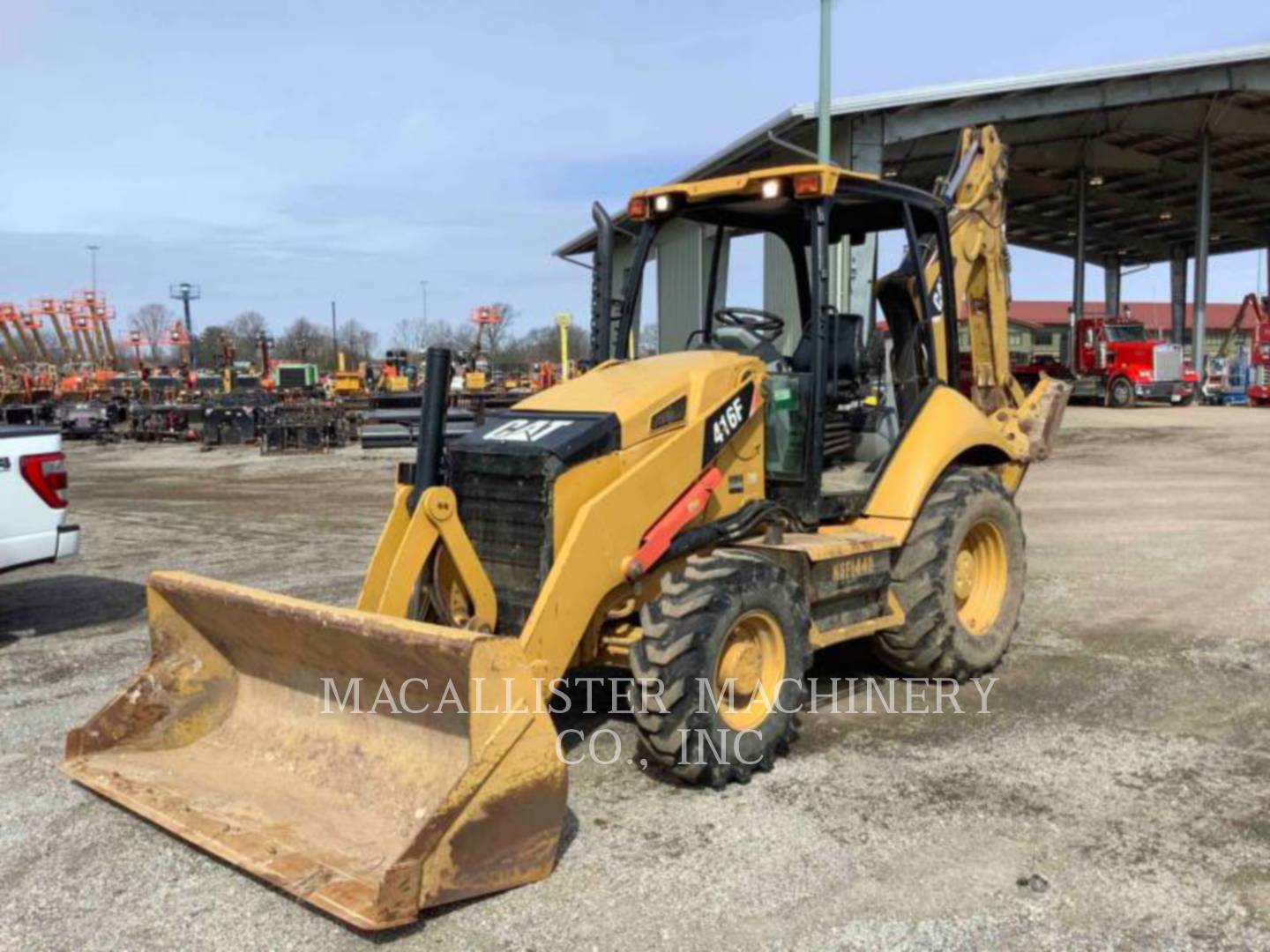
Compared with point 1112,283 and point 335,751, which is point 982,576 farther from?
point 1112,283

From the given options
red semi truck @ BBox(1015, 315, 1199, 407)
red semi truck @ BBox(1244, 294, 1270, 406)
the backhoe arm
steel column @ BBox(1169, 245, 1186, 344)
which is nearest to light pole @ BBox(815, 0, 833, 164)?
the backhoe arm

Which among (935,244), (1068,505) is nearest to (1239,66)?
(1068,505)

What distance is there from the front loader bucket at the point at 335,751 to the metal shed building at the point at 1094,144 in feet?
11.8

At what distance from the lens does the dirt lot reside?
350cm

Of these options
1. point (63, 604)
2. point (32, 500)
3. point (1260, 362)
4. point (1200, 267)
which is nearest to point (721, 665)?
point (32, 500)

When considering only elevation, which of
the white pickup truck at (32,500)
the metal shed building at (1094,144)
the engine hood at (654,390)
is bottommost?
the white pickup truck at (32,500)

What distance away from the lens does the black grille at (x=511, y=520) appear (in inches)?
175

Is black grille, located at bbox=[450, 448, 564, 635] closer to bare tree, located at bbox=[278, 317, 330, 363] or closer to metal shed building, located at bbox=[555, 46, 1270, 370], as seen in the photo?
metal shed building, located at bbox=[555, 46, 1270, 370]

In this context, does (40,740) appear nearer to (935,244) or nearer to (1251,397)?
(935,244)

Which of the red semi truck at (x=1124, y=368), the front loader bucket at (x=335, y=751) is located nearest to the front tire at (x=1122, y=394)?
the red semi truck at (x=1124, y=368)

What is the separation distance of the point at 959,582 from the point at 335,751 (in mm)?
3595

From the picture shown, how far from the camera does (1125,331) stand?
32.3 m

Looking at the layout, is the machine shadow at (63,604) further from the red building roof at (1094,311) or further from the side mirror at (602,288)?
the red building roof at (1094,311)

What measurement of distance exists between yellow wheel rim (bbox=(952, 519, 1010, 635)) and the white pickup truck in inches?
226
